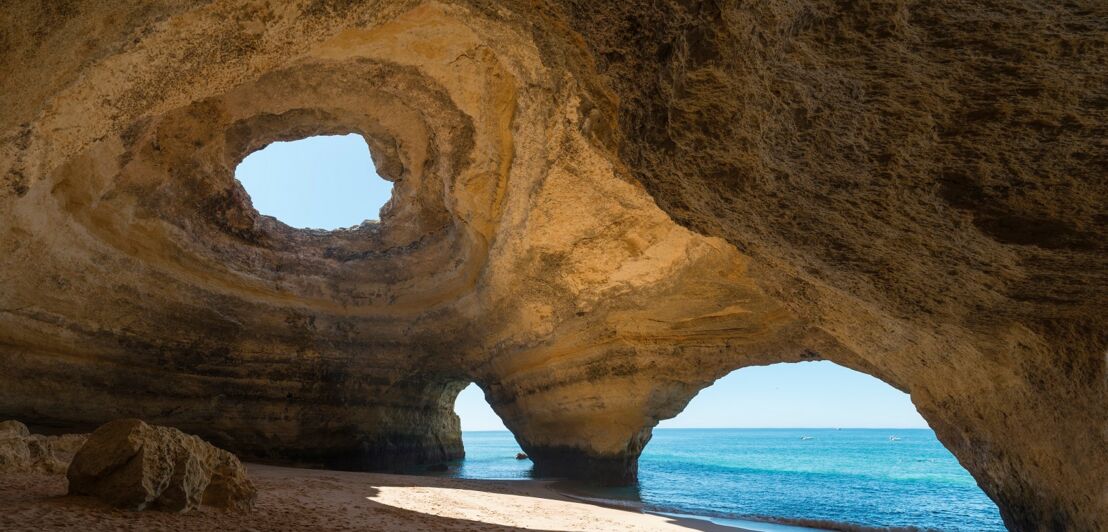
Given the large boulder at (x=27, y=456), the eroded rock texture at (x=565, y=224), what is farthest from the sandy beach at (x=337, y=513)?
the eroded rock texture at (x=565, y=224)

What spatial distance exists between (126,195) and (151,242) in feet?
2.28

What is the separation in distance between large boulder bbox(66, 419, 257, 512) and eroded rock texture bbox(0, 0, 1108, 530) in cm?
147

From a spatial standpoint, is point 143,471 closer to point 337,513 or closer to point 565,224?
point 337,513

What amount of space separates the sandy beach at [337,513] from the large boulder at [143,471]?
0.08 m

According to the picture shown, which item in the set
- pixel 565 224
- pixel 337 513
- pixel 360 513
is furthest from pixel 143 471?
pixel 565 224

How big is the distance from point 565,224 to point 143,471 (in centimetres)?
Answer: 473

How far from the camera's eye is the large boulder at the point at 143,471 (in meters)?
2.86

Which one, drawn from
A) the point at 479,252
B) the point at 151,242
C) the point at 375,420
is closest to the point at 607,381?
the point at 479,252

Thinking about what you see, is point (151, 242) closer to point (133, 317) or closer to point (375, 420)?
point (133, 317)

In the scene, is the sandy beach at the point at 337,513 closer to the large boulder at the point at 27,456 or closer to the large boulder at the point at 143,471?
the large boulder at the point at 143,471

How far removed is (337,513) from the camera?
11.9 feet

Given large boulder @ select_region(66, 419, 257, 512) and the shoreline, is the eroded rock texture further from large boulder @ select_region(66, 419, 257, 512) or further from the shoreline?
the shoreline

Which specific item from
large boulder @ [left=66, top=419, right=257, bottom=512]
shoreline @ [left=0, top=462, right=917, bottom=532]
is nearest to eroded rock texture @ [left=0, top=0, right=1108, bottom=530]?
large boulder @ [left=66, top=419, right=257, bottom=512]

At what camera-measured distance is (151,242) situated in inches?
311
